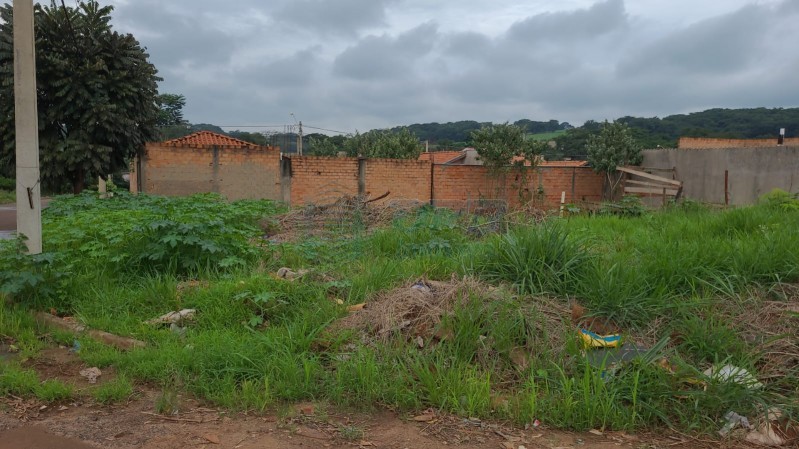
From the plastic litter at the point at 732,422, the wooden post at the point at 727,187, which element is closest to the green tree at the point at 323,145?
the wooden post at the point at 727,187

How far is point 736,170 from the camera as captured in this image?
1385cm

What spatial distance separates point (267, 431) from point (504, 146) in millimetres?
14207

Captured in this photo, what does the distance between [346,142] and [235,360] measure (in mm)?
28527

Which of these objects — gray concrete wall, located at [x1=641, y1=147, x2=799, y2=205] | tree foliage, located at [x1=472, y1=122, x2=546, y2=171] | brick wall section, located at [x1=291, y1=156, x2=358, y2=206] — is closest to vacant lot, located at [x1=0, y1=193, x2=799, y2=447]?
gray concrete wall, located at [x1=641, y1=147, x2=799, y2=205]

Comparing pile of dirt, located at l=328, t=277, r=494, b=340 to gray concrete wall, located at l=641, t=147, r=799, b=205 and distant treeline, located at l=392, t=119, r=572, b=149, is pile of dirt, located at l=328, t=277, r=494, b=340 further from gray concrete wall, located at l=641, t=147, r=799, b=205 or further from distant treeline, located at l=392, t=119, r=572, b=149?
distant treeline, located at l=392, t=119, r=572, b=149

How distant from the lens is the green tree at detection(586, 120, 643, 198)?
16906mm

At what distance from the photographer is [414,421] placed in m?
3.31

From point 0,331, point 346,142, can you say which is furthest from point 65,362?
point 346,142

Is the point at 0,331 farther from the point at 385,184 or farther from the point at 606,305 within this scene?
the point at 385,184

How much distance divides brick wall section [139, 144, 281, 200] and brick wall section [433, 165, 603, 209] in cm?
486

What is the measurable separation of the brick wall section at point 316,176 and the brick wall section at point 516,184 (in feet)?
9.20

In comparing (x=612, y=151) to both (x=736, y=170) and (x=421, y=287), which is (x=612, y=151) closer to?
(x=736, y=170)

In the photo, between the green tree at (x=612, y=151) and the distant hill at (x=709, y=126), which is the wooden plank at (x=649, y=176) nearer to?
the green tree at (x=612, y=151)

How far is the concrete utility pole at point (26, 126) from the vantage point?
5289 mm
